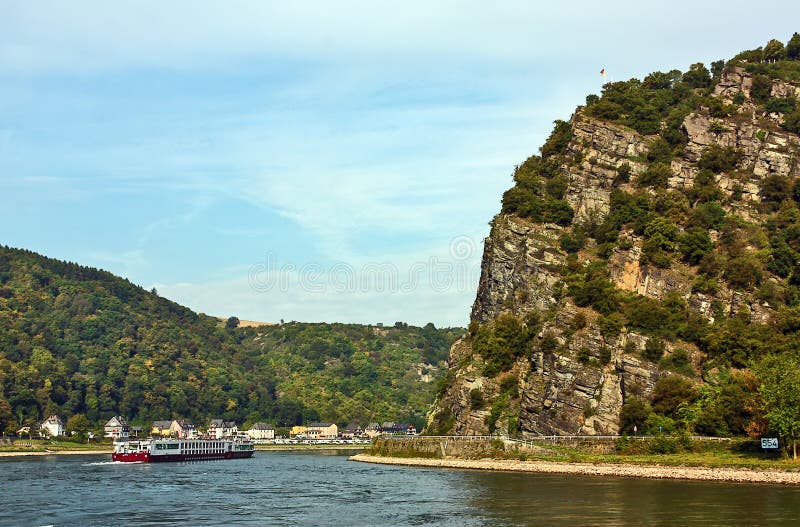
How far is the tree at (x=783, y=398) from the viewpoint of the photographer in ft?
287

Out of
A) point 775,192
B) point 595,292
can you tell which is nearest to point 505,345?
point 595,292

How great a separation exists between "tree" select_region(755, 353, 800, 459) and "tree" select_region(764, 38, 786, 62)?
10510 centimetres

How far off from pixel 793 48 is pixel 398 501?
14732 cm

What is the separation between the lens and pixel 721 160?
477 feet

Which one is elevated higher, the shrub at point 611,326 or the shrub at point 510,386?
the shrub at point 611,326

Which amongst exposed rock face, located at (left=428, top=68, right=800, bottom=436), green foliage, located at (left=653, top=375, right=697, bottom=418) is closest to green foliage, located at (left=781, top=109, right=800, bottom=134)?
exposed rock face, located at (left=428, top=68, right=800, bottom=436)

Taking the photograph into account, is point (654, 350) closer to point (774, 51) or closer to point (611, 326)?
point (611, 326)

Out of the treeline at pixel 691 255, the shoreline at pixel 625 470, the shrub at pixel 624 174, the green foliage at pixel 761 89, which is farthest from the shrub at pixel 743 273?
the green foliage at pixel 761 89

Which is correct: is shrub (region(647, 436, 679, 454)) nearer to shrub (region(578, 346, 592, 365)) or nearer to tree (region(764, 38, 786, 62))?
shrub (region(578, 346, 592, 365))

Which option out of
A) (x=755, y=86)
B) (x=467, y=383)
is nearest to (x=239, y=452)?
(x=467, y=383)

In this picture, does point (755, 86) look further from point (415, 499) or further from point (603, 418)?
point (415, 499)

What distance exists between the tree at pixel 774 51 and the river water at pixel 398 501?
120 meters

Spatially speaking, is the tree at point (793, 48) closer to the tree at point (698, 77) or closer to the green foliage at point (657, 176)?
the tree at point (698, 77)

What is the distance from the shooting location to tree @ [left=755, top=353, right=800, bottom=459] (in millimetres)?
87562
